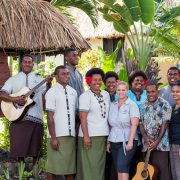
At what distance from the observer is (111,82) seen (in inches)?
239

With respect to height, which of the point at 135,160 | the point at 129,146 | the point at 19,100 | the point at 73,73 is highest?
the point at 73,73

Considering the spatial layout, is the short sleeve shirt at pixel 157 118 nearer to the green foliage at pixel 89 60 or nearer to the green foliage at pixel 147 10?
the green foliage at pixel 147 10

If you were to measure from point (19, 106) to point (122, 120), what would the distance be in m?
1.75

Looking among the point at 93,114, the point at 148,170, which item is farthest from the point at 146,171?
the point at 93,114

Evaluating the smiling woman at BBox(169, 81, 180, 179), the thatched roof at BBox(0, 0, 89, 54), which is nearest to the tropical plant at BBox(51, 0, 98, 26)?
the thatched roof at BBox(0, 0, 89, 54)

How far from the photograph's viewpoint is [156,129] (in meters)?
5.51

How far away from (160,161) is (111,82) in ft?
4.30

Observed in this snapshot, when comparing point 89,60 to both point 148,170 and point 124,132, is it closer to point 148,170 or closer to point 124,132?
point 124,132

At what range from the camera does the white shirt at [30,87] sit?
6.51m

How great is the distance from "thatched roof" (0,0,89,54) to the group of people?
1521mm

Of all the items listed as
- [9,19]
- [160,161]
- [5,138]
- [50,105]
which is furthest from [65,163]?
[5,138]

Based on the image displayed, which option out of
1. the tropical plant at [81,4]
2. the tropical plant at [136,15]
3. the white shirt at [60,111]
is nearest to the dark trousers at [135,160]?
the white shirt at [60,111]

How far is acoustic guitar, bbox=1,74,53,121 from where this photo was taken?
6364mm

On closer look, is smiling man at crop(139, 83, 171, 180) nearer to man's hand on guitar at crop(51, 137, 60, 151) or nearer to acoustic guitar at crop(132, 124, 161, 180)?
acoustic guitar at crop(132, 124, 161, 180)
